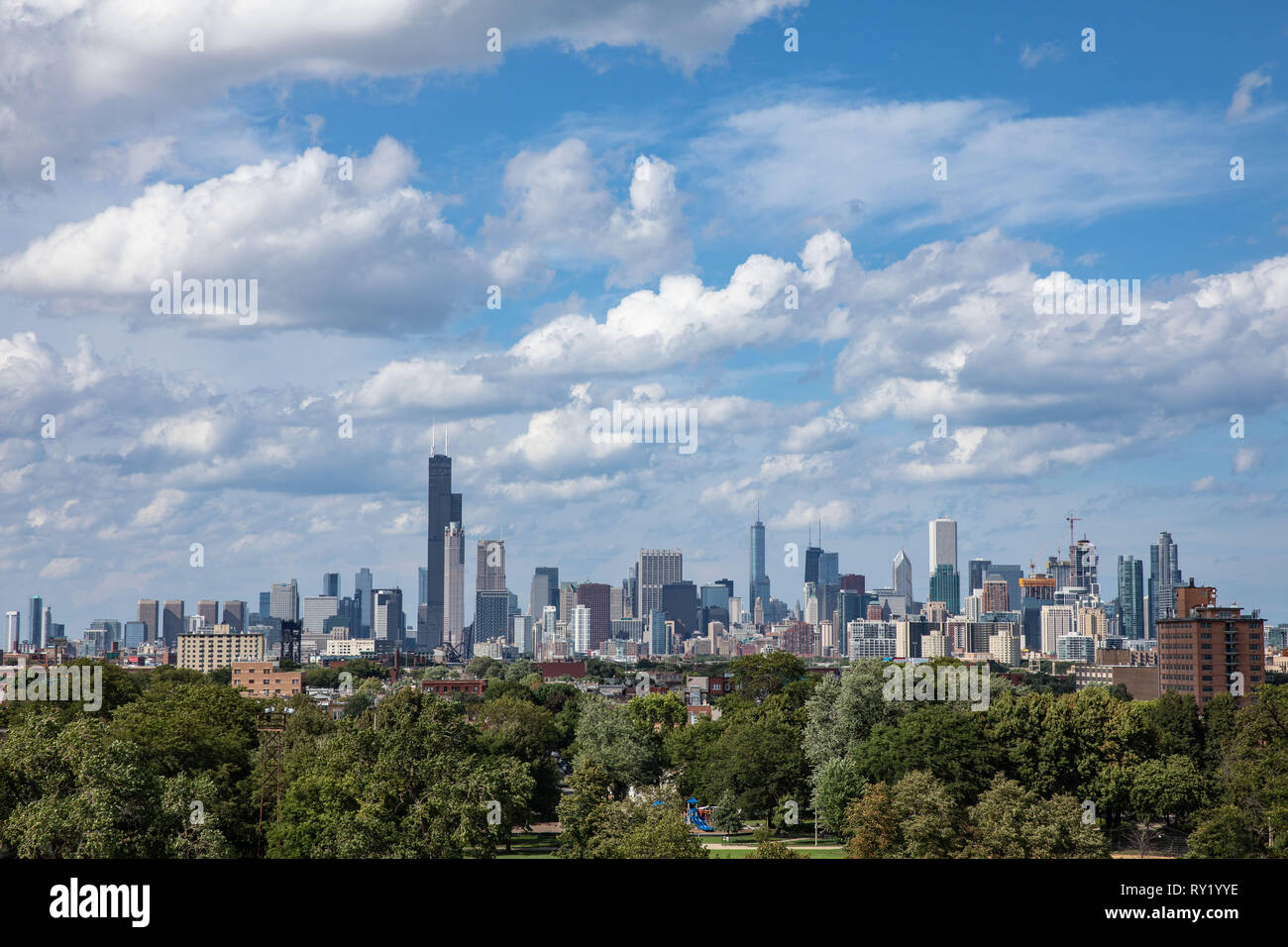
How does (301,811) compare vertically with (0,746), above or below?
below

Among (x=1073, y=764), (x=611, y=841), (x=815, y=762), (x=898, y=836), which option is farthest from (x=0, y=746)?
(x=1073, y=764)

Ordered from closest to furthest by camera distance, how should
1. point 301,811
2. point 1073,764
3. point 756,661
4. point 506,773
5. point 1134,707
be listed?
point 301,811 < point 506,773 < point 1073,764 < point 1134,707 < point 756,661

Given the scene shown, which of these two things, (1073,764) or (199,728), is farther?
(1073,764)
